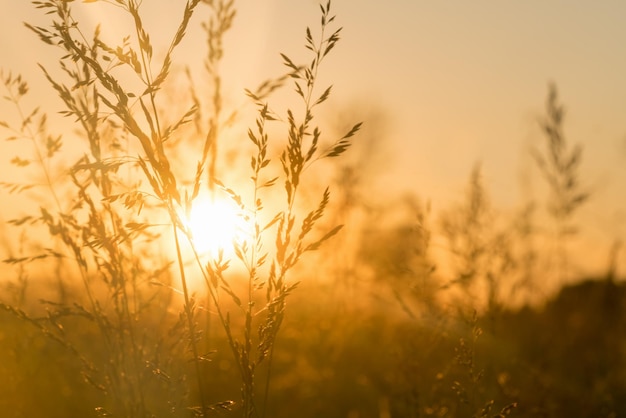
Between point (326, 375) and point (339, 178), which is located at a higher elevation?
point (339, 178)

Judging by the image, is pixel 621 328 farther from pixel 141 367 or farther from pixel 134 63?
pixel 134 63

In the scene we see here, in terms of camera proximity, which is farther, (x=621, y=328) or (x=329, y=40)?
(x=621, y=328)

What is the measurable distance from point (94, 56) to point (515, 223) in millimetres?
6739

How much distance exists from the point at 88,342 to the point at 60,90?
13.3 feet

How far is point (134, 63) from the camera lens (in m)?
2.45

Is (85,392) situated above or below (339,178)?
below

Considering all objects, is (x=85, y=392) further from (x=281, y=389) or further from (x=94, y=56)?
(x=94, y=56)

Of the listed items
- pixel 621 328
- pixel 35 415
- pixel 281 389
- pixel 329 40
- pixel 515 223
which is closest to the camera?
pixel 329 40

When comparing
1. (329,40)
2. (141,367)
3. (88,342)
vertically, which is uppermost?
(88,342)

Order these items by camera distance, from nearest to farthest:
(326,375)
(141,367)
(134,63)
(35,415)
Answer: (134,63)
(141,367)
(35,415)
(326,375)

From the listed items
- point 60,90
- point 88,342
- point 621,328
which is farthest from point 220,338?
point 621,328

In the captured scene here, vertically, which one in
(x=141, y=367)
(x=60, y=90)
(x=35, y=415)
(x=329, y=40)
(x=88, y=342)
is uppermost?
(x=88, y=342)

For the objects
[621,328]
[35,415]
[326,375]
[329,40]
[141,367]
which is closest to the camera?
[329,40]

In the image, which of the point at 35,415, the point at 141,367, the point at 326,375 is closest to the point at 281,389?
the point at 326,375
